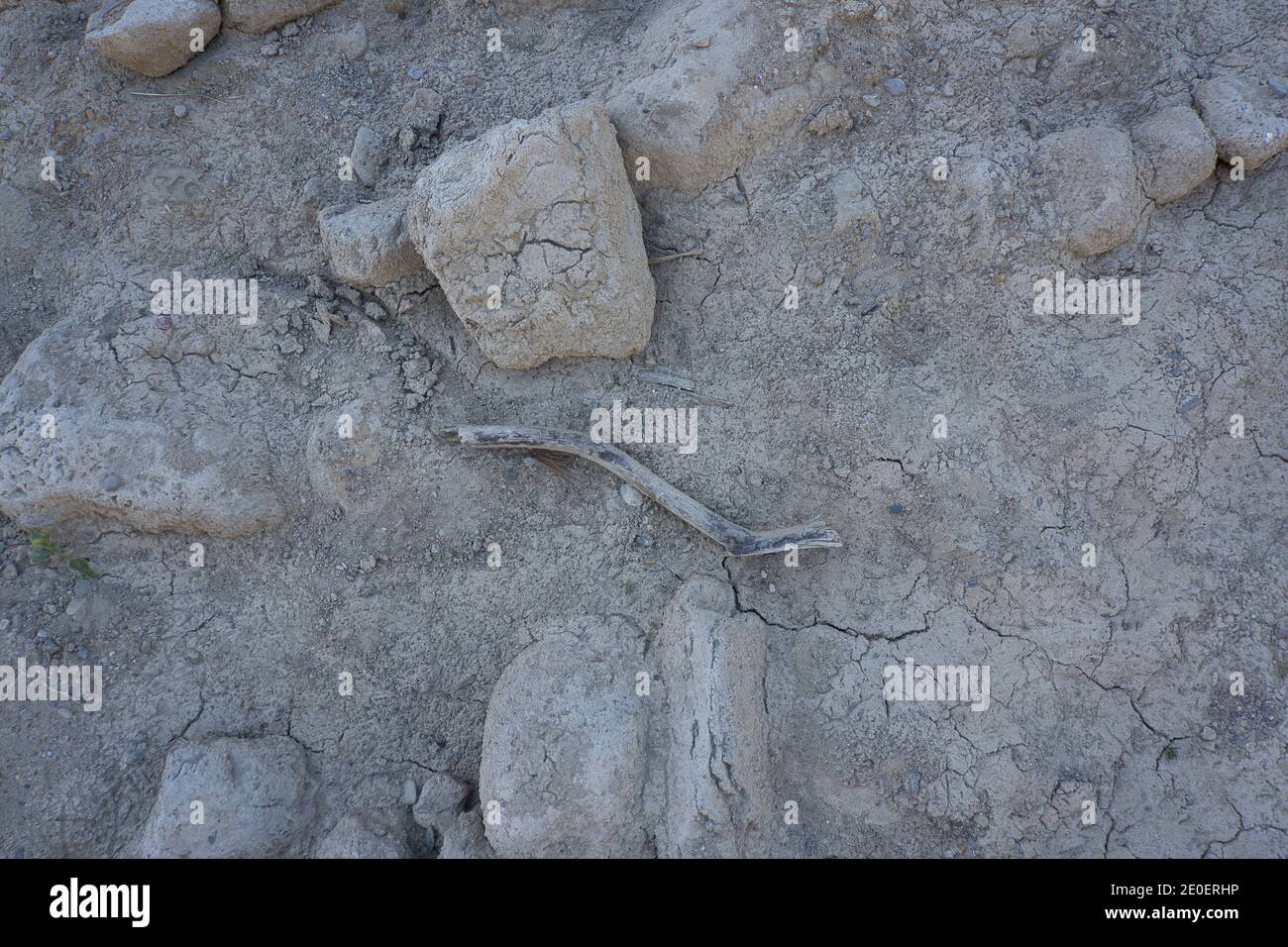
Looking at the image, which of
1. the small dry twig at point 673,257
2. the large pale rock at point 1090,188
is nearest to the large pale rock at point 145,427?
the small dry twig at point 673,257

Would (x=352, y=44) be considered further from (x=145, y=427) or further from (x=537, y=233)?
(x=145, y=427)

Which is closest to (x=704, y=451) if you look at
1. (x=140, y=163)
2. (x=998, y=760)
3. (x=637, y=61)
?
(x=998, y=760)

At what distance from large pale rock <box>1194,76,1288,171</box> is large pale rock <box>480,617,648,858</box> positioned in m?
3.12

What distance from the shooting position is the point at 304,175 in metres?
3.57

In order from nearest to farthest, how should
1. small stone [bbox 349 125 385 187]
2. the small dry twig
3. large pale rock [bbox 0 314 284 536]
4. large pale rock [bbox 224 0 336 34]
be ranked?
large pale rock [bbox 0 314 284 536] < the small dry twig < small stone [bbox 349 125 385 187] < large pale rock [bbox 224 0 336 34]

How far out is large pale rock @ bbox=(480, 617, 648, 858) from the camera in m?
2.55

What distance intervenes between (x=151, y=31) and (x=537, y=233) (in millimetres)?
2263

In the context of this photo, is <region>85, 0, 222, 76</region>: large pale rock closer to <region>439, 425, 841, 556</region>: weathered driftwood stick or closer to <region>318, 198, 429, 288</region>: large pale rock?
<region>318, 198, 429, 288</region>: large pale rock

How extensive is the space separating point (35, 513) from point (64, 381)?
57 cm

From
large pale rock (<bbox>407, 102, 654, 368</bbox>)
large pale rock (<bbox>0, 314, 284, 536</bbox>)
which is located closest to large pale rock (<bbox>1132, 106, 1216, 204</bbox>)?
large pale rock (<bbox>407, 102, 654, 368</bbox>)

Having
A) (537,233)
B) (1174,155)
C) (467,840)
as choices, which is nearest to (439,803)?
(467,840)

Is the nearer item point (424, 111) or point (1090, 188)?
point (1090, 188)

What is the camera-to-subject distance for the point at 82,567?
10.5 feet

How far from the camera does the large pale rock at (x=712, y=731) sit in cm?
250
